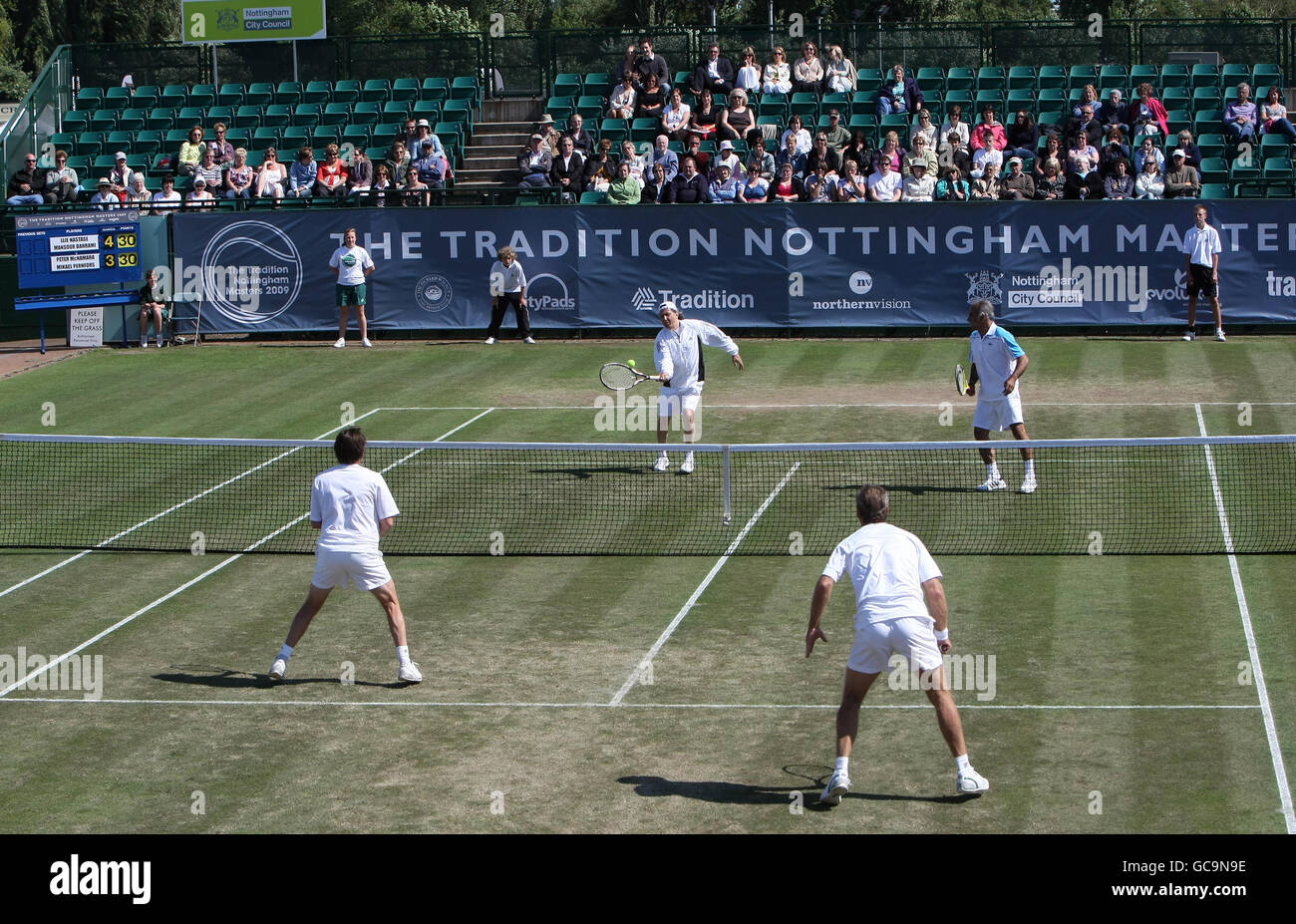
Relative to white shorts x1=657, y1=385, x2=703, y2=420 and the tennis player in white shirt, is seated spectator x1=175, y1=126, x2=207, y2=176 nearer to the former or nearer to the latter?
white shorts x1=657, y1=385, x2=703, y2=420

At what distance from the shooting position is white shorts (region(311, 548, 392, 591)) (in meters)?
12.1

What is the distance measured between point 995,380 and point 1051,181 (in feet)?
40.2

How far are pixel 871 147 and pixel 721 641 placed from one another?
2162 cm

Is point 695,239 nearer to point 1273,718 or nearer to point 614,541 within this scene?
point 614,541

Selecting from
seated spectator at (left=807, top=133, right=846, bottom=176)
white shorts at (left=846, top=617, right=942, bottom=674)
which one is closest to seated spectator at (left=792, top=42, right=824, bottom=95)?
seated spectator at (left=807, top=133, right=846, bottom=176)

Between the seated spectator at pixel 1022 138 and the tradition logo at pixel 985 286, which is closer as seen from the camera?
the tradition logo at pixel 985 286

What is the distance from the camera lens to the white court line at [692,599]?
12398 mm

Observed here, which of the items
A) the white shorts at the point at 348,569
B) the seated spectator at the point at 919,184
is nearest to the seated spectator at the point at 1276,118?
the seated spectator at the point at 919,184

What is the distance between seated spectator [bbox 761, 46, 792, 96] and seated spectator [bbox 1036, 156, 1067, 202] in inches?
284

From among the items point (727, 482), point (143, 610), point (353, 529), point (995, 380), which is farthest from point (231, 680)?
point (995, 380)

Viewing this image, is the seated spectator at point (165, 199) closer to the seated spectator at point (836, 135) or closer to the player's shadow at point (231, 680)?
the seated spectator at point (836, 135)

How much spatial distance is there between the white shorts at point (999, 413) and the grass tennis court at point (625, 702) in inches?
52.2

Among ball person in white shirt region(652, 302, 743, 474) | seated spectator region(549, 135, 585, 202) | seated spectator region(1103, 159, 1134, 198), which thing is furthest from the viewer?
seated spectator region(549, 135, 585, 202)

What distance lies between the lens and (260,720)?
11758 mm
